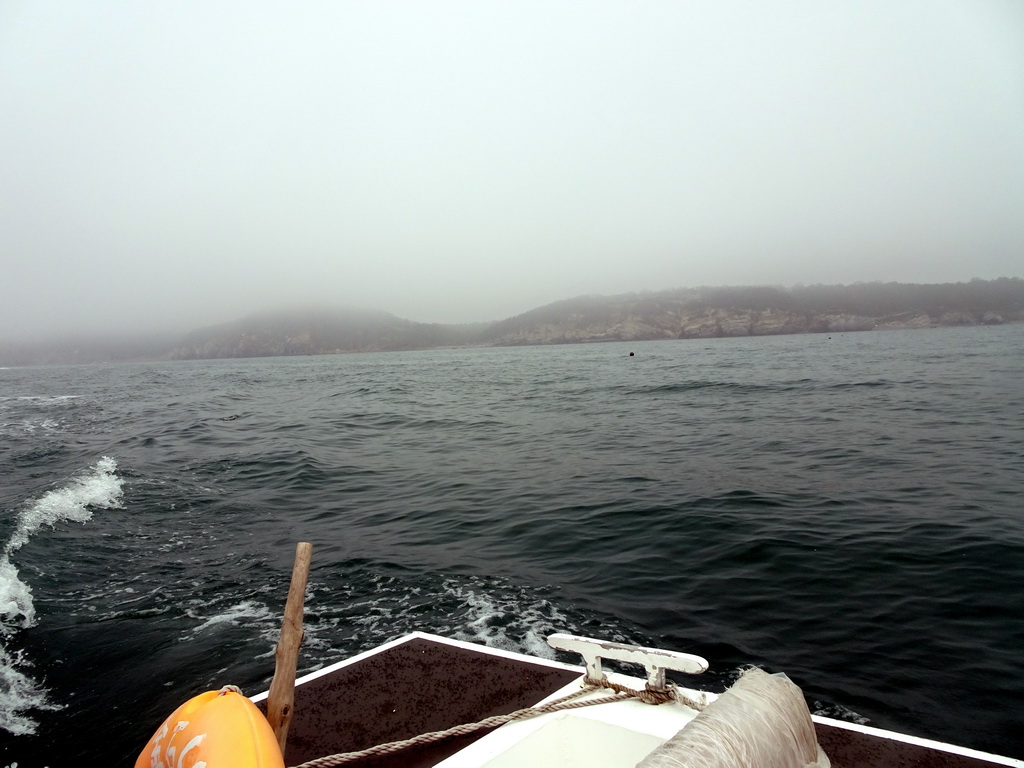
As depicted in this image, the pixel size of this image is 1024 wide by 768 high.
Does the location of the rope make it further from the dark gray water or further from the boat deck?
the dark gray water

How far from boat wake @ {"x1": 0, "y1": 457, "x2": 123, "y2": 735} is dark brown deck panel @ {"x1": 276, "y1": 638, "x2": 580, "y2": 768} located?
9.25 ft

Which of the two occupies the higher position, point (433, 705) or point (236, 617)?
point (433, 705)

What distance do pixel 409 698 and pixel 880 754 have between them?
113 inches

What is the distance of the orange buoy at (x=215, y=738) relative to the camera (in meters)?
2.07

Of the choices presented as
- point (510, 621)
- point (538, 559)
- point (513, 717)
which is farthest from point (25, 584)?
point (513, 717)

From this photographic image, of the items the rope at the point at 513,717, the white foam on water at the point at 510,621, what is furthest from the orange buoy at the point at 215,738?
the white foam on water at the point at 510,621

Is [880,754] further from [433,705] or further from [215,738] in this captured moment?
[215,738]

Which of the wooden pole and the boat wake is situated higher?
the wooden pole

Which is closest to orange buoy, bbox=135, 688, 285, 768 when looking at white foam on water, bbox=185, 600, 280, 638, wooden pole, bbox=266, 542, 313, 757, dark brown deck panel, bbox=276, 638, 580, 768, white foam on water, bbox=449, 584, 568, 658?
wooden pole, bbox=266, 542, 313, 757

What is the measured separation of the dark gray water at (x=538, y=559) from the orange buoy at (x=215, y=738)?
2.72 meters

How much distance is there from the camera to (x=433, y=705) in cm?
374

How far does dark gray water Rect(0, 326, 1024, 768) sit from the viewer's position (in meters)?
4.96

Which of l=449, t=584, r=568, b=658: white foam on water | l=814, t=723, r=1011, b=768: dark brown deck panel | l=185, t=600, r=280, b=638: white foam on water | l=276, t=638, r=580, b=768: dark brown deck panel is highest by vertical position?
l=814, t=723, r=1011, b=768: dark brown deck panel

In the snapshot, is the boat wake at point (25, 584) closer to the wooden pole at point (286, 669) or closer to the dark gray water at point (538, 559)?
the dark gray water at point (538, 559)
